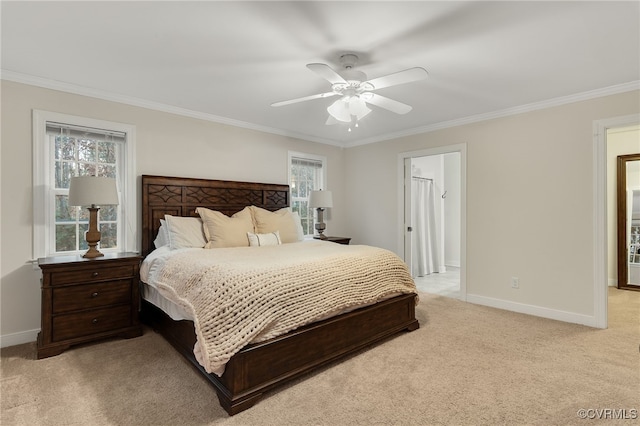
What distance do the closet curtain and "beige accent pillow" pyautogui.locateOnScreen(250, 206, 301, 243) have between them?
8.20ft

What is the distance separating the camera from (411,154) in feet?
15.9

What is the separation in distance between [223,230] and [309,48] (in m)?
2.02

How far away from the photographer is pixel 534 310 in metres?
3.67

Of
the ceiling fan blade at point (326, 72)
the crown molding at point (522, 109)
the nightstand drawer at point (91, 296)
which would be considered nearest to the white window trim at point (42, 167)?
the nightstand drawer at point (91, 296)

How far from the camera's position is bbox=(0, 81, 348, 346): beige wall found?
285 centimetres

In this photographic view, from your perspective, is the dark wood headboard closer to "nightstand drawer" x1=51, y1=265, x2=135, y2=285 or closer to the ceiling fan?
"nightstand drawer" x1=51, y1=265, x2=135, y2=285

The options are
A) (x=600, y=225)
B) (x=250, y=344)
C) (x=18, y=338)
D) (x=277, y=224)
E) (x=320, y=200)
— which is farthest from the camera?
(x=320, y=200)

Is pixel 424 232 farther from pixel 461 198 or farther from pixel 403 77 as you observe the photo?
pixel 403 77

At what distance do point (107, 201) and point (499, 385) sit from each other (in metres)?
3.51

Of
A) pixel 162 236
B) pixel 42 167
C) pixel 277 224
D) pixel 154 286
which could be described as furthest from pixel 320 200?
pixel 42 167

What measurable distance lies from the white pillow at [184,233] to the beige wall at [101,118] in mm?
721

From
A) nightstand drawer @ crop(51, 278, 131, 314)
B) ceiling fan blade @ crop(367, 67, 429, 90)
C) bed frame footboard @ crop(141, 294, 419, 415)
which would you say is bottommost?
bed frame footboard @ crop(141, 294, 419, 415)

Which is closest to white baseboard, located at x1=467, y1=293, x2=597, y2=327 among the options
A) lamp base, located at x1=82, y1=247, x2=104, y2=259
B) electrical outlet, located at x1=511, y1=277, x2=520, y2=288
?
electrical outlet, located at x1=511, y1=277, x2=520, y2=288

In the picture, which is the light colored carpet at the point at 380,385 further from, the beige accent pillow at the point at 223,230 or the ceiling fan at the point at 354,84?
the ceiling fan at the point at 354,84
